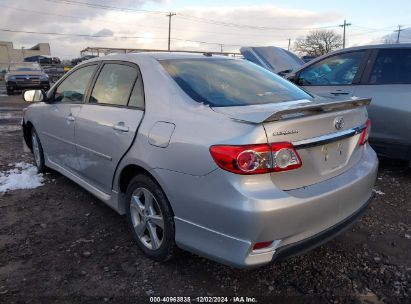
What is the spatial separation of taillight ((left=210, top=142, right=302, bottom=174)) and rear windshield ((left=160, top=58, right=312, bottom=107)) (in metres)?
0.54

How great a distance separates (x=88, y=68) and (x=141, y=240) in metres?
1.97

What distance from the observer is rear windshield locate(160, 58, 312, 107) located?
9.61 ft

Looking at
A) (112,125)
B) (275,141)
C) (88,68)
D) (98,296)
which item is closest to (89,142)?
(112,125)

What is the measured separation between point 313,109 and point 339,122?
30 cm

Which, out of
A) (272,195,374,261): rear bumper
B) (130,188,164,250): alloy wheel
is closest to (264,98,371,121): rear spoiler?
(272,195,374,261): rear bumper

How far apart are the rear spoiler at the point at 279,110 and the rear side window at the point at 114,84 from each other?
3.41 feet

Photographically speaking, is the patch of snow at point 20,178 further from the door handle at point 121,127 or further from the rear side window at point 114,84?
the door handle at point 121,127

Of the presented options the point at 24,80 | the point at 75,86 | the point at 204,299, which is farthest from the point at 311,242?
the point at 24,80

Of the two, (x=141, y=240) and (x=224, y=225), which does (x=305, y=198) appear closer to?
(x=224, y=225)

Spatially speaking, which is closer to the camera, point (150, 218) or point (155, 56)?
point (150, 218)

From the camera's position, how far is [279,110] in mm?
2408

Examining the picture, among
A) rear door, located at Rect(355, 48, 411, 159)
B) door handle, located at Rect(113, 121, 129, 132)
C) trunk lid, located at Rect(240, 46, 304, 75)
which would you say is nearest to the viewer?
door handle, located at Rect(113, 121, 129, 132)

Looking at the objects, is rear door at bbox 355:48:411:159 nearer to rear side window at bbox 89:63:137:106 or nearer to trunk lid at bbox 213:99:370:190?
trunk lid at bbox 213:99:370:190

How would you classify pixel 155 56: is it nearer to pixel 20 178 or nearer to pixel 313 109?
pixel 313 109
